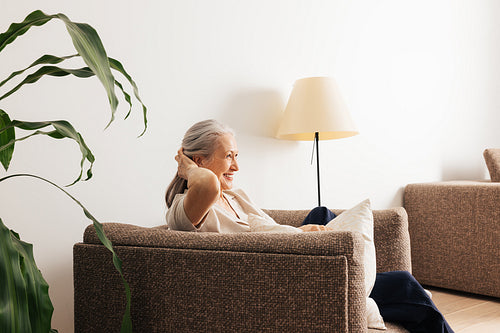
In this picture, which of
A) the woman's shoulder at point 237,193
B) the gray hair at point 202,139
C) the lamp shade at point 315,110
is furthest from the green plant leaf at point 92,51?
the lamp shade at point 315,110

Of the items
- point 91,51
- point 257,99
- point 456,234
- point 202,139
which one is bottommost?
point 456,234

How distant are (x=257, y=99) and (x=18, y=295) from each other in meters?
1.82

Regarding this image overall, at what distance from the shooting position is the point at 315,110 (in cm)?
253

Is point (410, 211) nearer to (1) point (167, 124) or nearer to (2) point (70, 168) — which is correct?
(1) point (167, 124)

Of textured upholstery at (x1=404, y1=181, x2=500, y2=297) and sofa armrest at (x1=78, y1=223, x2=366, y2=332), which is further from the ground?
sofa armrest at (x1=78, y1=223, x2=366, y2=332)

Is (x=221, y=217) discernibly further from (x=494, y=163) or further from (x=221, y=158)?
(x=494, y=163)

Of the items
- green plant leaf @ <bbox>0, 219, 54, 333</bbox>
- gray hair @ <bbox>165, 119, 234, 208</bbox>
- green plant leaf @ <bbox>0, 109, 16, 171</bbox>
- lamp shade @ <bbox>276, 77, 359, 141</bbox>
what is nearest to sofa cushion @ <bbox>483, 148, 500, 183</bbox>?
lamp shade @ <bbox>276, 77, 359, 141</bbox>

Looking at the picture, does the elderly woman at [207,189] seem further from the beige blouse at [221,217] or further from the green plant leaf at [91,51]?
the green plant leaf at [91,51]

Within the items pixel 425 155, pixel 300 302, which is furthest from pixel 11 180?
pixel 425 155

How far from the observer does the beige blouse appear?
1588 mm

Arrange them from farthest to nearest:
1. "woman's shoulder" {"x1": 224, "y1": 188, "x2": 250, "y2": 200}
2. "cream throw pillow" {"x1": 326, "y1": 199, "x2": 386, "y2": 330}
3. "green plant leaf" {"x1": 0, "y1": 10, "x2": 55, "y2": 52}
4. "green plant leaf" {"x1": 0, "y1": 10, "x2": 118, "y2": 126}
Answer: "woman's shoulder" {"x1": 224, "y1": 188, "x2": 250, "y2": 200}, "cream throw pillow" {"x1": 326, "y1": 199, "x2": 386, "y2": 330}, "green plant leaf" {"x1": 0, "y1": 10, "x2": 55, "y2": 52}, "green plant leaf" {"x1": 0, "y1": 10, "x2": 118, "y2": 126}

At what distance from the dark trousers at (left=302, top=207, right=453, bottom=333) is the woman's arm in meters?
0.52

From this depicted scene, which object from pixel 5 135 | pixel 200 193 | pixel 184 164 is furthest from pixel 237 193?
pixel 5 135

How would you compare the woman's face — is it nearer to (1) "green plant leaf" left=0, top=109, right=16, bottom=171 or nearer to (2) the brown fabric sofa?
(2) the brown fabric sofa
